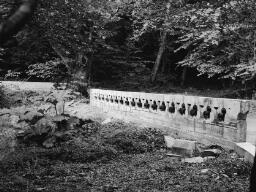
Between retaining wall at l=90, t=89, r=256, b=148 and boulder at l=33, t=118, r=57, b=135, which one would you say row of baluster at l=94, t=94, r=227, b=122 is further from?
boulder at l=33, t=118, r=57, b=135

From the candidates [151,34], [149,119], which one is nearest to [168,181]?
[149,119]

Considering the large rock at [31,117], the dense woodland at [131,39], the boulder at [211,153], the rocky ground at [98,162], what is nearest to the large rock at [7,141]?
the rocky ground at [98,162]

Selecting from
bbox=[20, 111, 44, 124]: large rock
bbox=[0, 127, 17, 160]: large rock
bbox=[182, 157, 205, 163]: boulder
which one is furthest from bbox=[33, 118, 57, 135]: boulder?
bbox=[182, 157, 205, 163]: boulder

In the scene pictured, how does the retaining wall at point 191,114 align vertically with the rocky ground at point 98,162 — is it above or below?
above

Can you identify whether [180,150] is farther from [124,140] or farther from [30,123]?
[30,123]

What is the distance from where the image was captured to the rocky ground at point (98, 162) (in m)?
5.57

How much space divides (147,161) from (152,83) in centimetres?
1840

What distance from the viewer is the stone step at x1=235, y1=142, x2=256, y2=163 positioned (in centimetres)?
646

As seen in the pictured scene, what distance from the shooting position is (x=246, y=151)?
22.0ft

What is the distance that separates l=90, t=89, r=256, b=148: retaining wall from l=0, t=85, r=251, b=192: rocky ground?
640mm

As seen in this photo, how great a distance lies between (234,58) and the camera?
1741 cm

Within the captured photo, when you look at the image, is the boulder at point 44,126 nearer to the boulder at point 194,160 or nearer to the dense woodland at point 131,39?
the dense woodland at point 131,39

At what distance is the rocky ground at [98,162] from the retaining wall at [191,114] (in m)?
0.64

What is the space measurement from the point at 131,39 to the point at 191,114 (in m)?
14.3
